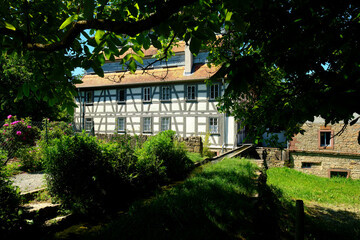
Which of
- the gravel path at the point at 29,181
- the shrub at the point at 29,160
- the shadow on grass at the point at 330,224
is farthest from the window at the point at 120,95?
the shadow on grass at the point at 330,224

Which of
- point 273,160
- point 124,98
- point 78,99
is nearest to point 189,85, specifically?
point 124,98

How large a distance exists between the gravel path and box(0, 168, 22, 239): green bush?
162 cm

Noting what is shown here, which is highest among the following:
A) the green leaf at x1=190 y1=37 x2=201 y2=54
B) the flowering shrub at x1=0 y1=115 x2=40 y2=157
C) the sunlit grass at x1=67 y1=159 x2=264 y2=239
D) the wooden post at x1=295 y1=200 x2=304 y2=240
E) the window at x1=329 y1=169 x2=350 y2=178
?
the green leaf at x1=190 y1=37 x2=201 y2=54

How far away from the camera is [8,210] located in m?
3.38

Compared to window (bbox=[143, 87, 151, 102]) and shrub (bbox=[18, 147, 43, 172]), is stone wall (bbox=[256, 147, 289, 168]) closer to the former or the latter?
window (bbox=[143, 87, 151, 102])

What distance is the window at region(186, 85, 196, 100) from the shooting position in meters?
15.5

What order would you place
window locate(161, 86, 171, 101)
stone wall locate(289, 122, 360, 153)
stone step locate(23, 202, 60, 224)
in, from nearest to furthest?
stone step locate(23, 202, 60, 224) → stone wall locate(289, 122, 360, 153) → window locate(161, 86, 171, 101)

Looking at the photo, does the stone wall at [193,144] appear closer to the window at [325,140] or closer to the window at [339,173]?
the window at [325,140]

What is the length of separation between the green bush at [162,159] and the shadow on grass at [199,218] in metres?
1.53

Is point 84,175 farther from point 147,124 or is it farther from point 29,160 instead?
point 147,124

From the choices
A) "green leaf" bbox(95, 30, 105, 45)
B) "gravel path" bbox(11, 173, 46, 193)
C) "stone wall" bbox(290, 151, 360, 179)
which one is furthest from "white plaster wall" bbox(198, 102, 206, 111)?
"green leaf" bbox(95, 30, 105, 45)

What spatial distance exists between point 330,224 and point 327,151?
10163 millimetres

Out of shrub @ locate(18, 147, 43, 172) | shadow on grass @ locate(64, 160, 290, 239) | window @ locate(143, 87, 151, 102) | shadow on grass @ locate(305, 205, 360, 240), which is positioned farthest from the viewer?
window @ locate(143, 87, 151, 102)

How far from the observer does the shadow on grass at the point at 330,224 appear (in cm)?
445
